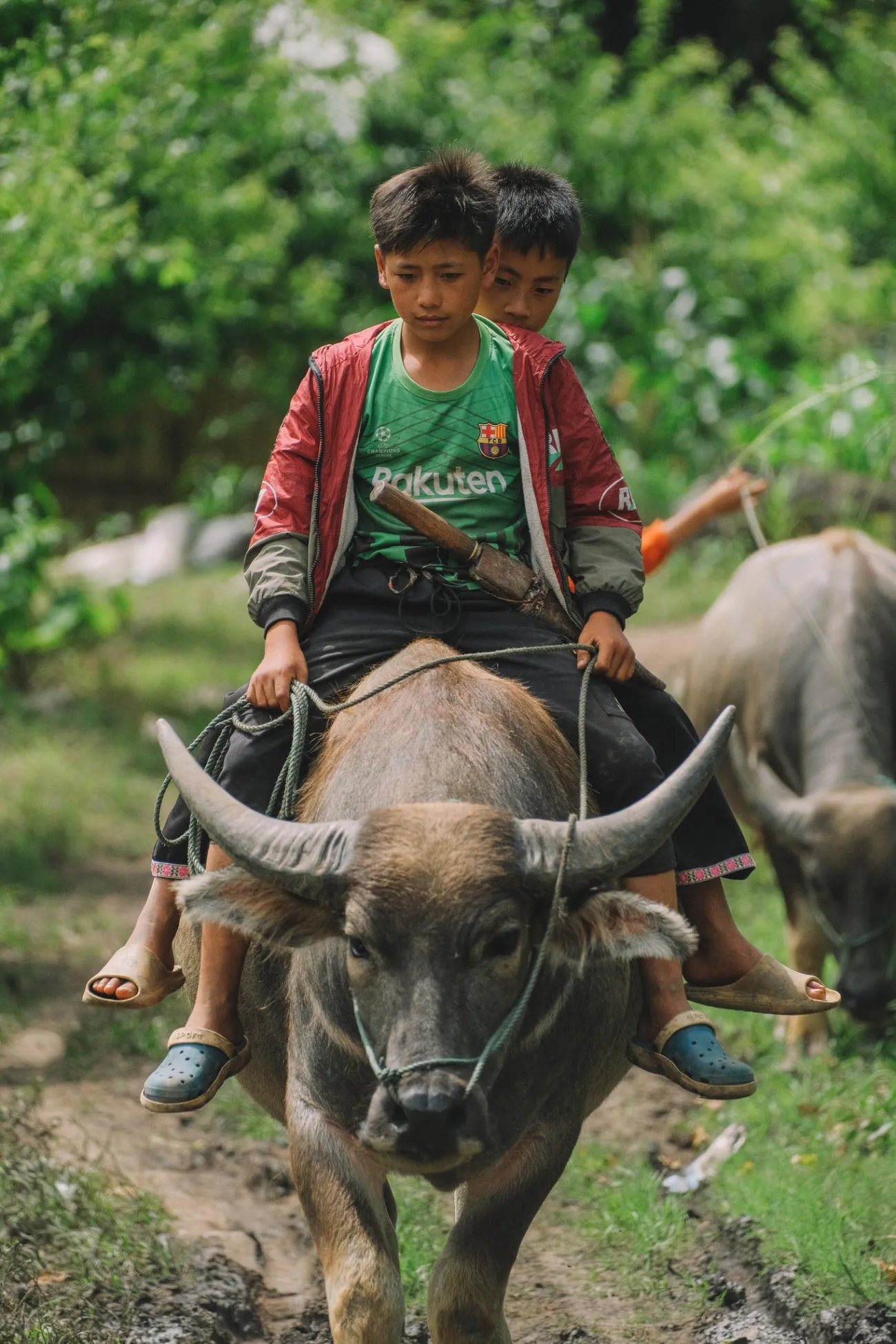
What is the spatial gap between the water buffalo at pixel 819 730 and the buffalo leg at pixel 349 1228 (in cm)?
295

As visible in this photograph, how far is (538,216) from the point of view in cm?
439

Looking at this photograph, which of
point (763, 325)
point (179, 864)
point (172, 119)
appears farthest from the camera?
point (763, 325)

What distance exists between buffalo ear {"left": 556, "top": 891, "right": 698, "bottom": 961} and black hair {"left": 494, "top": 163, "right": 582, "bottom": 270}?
2126 mm

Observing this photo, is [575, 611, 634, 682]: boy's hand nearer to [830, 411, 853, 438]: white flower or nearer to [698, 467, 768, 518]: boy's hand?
[698, 467, 768, 518]: boy's hand

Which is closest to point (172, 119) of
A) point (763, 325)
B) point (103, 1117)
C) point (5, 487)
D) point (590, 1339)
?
point (5, 487)

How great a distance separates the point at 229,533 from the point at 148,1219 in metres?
12.3

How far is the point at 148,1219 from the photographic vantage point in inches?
174

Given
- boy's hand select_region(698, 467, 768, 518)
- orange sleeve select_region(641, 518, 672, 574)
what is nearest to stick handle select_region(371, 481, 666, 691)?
orange sleeve select_region(641, 518, 672, 574)

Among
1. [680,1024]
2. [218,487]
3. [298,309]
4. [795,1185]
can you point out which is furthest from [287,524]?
[218,487]

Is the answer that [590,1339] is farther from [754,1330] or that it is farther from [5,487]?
[5,487]

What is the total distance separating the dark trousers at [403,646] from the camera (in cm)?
347

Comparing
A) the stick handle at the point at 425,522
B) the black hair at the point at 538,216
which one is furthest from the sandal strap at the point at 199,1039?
the black hair at the point at 538,216

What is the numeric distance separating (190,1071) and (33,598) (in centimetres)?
641

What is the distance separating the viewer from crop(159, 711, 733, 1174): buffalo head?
2752 mm
